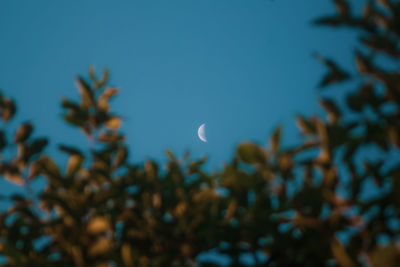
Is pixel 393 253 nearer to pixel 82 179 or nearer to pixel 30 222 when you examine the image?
pixel 82 179

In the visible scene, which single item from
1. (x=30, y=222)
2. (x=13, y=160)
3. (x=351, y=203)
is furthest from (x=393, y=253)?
(x=13, y=160)

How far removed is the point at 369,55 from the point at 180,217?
1456mm

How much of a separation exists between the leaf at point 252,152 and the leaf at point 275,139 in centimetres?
8

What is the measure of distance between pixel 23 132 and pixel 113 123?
63 cm

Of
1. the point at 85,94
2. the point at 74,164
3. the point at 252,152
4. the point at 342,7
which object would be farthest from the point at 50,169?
the point at 342,7

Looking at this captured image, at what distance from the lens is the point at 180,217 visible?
6.07ft

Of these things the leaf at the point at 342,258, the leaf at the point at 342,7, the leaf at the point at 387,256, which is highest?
the leaf at the point at 342,7

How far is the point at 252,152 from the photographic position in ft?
5.36

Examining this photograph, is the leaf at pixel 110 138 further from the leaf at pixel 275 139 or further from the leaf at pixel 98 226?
the leaf at pixel 275 139

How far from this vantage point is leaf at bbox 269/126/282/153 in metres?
1.67

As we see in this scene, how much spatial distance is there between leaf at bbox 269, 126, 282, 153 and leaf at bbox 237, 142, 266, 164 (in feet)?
0.26

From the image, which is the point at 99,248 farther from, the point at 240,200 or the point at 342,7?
the point at 342,7

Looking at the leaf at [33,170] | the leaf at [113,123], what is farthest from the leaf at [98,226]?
the leaf at [113,123]

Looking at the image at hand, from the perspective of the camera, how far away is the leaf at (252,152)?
1.62 meters
